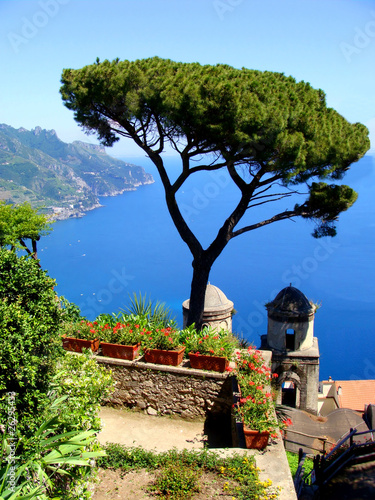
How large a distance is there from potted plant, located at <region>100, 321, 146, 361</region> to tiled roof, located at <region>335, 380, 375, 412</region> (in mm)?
24891

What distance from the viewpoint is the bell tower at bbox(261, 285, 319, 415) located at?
12058 mm

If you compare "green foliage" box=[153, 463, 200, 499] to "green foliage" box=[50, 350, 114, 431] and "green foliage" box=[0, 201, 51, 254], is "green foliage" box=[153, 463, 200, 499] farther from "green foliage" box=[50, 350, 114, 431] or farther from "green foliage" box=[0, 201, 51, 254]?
"green foliage" box=[0, 201, 51, 254]

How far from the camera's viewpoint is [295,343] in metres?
12.6

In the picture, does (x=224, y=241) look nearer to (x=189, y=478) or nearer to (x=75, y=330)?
(x=75, y=330)

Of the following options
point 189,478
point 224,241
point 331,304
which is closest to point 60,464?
point 189,478

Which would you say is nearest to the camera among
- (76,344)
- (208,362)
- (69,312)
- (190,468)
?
(69,312)

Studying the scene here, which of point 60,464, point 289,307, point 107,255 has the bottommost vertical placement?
point 60,464

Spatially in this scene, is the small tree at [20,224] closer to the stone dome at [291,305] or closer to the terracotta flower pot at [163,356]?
the stone dome at [291,305]

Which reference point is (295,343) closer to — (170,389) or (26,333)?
(170,389)

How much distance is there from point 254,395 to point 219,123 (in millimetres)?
5162

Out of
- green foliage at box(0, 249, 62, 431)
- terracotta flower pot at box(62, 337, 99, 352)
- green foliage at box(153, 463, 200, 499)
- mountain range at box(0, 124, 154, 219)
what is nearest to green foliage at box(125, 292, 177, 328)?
terracotta flower pot at box(62, 337, 99, 352)

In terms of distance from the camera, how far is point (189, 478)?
4.09 metres

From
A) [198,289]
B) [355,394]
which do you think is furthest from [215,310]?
[355,394]

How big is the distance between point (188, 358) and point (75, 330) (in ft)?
5.80
